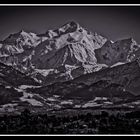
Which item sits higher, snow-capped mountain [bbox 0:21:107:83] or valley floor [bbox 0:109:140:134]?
snow-capped mountain [bbox 0:21:107:83]

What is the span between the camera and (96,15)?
16562 mm

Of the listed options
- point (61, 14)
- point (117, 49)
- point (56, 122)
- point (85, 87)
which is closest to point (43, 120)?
point (56, 122)

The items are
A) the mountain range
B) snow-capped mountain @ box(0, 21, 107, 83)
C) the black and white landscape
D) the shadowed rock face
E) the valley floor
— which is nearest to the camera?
the valley floor

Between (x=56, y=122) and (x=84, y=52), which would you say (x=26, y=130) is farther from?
(x=84, y=52)

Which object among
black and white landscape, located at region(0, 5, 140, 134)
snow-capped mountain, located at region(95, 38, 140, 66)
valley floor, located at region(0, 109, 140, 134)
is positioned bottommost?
valley floor, located at region(0, 109, 140, 134)

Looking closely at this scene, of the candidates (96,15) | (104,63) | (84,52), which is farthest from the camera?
(84,52)

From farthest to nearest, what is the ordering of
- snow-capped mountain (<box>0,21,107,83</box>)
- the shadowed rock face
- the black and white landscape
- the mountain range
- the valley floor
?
snow-capped mountain (<box>0,21,107,83</box>) < the shadowed rock face < the mountain range < the black and white landscape < the valley floor

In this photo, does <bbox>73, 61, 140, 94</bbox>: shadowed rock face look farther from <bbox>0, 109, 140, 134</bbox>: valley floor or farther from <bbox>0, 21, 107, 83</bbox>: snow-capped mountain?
<bbox>0, 109, 140, 134</bbox>: valley floor

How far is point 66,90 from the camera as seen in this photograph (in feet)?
55.4

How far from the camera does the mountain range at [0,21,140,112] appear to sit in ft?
54.6

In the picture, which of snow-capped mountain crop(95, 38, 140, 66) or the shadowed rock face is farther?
snow-capped mountain crop(95, 38, 140, 66)

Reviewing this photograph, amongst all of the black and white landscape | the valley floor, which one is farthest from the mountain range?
the valley floor

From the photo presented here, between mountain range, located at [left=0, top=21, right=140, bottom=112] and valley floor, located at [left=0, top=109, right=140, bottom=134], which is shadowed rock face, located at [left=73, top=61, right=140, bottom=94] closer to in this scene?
mountain range, located at [left=0, top=21, right=140, bottom=112]

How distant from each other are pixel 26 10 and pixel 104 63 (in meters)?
3.86
